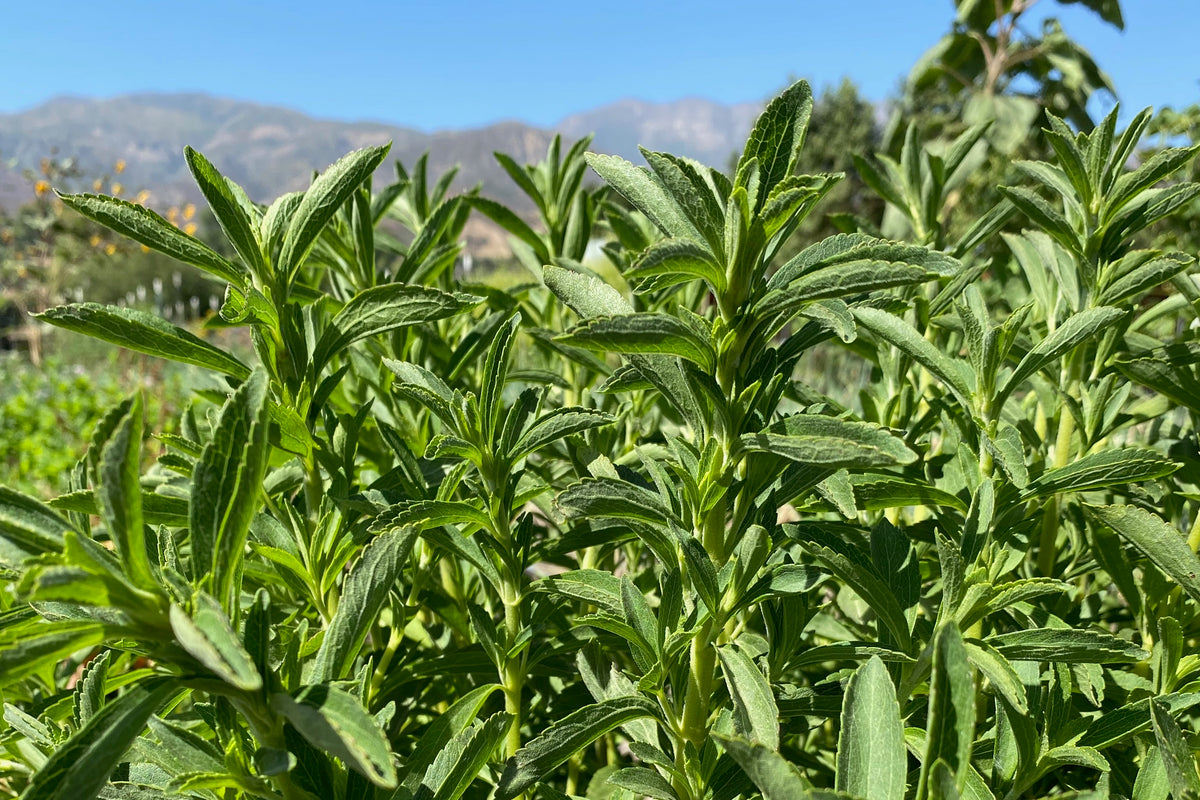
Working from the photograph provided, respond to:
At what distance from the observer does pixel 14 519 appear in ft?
1.88

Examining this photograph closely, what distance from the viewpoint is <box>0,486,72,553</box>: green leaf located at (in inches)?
22.5

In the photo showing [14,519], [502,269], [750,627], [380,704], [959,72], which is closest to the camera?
[14,519]

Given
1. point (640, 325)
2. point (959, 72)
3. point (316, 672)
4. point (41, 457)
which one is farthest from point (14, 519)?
point (959, 72)

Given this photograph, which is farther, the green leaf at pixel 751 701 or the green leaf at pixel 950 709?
the green leaf at pixel 751 701

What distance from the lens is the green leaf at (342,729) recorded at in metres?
0.50

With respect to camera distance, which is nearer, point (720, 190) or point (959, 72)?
point (720, 190)

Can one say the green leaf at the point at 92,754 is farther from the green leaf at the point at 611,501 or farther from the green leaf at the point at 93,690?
the green leaf at the point at 611,501

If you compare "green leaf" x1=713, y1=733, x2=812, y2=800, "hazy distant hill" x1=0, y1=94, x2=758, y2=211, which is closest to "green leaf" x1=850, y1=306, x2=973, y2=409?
"green leaf" x1=713, y1=733, x2=812, y2=800

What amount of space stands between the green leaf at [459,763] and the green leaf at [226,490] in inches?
10.1

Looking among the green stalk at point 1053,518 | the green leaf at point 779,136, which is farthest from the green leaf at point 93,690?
the green stalk at point 1053,518

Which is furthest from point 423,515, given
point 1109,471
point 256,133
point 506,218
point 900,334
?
point 256,133

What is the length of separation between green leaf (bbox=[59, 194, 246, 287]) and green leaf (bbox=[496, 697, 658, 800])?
58 cm

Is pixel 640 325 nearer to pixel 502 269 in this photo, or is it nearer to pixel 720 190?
pixel 720 190

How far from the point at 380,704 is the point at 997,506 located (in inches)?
33.9
